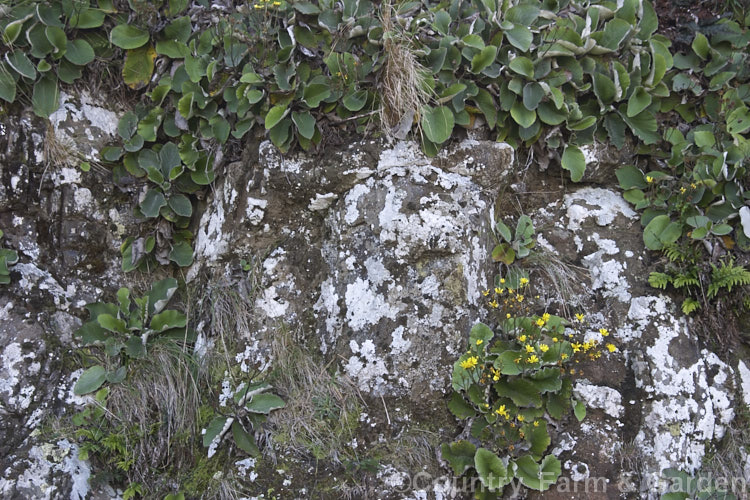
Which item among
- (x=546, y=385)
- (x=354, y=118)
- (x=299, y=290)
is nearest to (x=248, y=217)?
(x=299, y=290)

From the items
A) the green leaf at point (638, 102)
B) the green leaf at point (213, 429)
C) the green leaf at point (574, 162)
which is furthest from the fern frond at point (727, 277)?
the green leaf at point (213, 429)

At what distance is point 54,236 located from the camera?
3719 mm

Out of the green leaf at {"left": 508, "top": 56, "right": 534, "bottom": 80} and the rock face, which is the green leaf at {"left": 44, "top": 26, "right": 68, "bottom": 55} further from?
the green leaf at {"left": 508, "top": 56, "right": 534, "bottom": 80}

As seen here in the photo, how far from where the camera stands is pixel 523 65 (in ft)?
11.5

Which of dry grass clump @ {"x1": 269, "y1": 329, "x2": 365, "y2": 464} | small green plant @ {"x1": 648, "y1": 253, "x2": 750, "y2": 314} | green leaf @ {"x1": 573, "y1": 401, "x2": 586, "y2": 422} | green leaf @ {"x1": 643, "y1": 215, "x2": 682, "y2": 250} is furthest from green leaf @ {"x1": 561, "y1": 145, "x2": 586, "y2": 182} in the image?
dry grass clump @ {"x1": 269, "y1": 329, "x2": 365, "y2": 464}

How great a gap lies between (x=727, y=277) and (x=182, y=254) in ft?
10.9

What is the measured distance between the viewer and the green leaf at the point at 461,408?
10.2ft

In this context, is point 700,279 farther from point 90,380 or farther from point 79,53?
point 79,53

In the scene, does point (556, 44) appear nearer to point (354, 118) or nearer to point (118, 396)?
point (354, 118)

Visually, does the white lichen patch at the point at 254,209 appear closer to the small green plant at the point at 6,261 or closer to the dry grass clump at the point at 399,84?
the dry grass clump at the point at 399,84

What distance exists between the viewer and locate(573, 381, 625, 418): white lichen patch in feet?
10.4

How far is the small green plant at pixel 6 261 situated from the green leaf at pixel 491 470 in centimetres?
292

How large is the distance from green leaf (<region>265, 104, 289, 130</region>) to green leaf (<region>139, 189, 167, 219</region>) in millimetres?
956

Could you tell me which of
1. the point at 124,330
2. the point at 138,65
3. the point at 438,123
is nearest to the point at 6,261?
the point at 124,330
